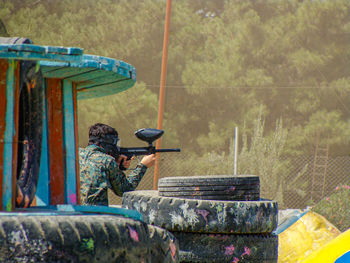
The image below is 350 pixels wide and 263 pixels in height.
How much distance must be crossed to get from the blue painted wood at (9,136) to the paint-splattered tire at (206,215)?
7.83 ft

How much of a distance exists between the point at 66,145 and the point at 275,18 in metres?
24.6

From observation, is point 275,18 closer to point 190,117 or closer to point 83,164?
point 190,117

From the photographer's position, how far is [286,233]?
20.1 ft

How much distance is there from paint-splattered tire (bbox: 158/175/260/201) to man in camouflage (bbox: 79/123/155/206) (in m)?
0.49

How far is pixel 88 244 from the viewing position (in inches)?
64.4

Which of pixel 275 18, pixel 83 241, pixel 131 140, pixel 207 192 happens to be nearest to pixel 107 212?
pixel 83 241

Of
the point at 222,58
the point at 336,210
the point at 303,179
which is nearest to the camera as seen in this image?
the point at 336,210

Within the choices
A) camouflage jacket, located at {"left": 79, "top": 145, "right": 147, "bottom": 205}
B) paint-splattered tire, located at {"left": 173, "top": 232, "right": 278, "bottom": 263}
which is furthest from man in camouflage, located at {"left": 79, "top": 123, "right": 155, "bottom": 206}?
paint-splattered tire, located at {"left": 173, "top": 232, "right": 278, "bottom": 263}

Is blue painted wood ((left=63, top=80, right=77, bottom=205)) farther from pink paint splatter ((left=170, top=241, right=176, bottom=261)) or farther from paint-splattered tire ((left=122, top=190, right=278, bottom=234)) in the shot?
paint-splattered tire ((left=122, top=190, right=278, bottom=234))

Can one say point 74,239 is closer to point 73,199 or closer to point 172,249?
point 172,249

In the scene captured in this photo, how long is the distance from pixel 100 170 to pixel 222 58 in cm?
2026

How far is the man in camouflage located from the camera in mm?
4609

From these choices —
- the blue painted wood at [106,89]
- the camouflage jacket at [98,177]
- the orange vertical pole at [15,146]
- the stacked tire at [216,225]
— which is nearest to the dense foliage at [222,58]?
the camouflage jacket at [98,177]

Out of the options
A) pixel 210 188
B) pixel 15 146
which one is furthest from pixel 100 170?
pixel 15 146
